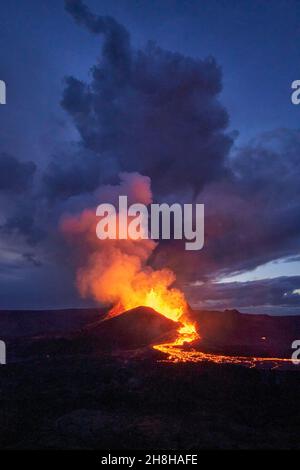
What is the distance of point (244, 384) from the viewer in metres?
31.1

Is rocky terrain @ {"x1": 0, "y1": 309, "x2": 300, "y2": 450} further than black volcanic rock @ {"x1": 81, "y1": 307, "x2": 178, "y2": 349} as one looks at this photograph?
No

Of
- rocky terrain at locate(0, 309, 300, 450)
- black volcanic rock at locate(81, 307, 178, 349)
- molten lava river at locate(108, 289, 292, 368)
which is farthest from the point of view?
black volcanic rock at locate(81, 307, 178, 349)

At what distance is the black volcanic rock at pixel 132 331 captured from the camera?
55303mm

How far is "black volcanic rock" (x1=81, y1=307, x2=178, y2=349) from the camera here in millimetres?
55303

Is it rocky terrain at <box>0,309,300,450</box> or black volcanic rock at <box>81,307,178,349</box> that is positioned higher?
black volcanic rock at <box>81,307,178,349</box>

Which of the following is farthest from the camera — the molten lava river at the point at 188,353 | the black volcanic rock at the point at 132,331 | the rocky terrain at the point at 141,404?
the black volcanic rock at the point at 132,331

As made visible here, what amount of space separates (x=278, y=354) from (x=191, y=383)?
69.2ft

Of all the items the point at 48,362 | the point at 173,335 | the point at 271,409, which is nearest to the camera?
the point at 271,409

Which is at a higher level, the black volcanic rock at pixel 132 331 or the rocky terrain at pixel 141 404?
the black volcanic rock at pixel 132 331

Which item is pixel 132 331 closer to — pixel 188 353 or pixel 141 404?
pixel 188 353

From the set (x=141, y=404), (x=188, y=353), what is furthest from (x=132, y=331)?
(x=141, y=404)

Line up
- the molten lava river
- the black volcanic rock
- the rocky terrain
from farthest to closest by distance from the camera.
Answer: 1. the black volcanic rock
2. the molten lava river
3. the rocky terrain
